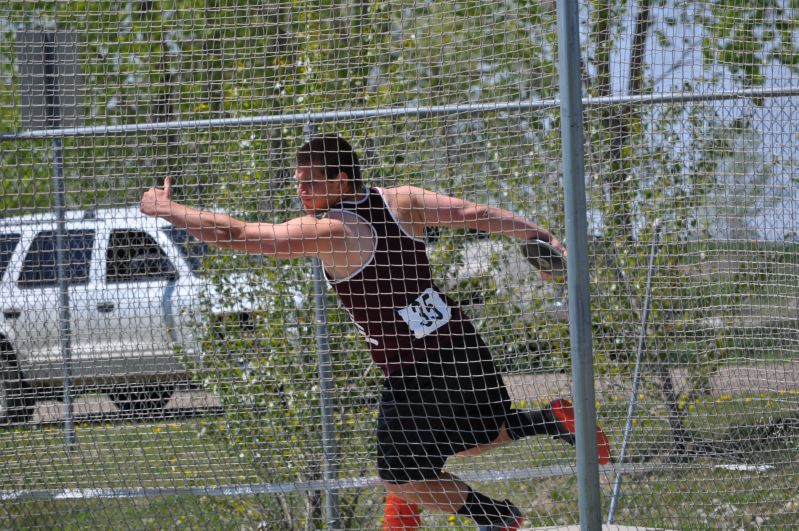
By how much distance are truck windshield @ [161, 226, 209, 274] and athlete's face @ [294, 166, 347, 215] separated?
0.86 meters

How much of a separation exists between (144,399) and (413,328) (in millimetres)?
1418

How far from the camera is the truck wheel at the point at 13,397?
415 cm

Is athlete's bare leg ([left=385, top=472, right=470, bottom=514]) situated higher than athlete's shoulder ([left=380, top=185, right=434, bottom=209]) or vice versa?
athlete's shoulder ([left=380, top=185, right=434, bottom=209])

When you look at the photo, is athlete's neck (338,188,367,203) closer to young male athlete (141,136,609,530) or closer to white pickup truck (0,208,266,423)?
young male athlete (141,136,609,530)

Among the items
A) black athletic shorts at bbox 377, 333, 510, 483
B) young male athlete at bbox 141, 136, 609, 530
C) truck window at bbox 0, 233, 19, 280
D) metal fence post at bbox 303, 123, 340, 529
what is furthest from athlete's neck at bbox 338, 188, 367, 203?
truck window at bbox 0, 233, 19, 280

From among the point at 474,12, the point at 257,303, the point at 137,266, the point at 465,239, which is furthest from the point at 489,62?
the point at 137,266

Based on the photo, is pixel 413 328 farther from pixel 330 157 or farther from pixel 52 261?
pixel 52 261

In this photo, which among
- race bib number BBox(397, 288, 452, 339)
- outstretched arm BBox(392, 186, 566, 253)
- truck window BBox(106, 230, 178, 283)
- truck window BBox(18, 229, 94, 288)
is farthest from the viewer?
truck window BBox(106, 230, 178, 283)

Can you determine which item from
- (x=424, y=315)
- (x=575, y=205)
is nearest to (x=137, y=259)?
(x=424, y=315)

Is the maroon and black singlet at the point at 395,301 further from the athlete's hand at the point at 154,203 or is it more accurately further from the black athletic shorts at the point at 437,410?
the athlete's hand at the point at 154,203

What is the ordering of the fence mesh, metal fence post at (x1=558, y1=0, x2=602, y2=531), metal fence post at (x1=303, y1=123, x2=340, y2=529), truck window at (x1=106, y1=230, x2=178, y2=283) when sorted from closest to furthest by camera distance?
metal fence post at (x1=558, y1=0, x2=602, y2=531)
the fence mesh
metal fence post at (x1=303, y1=123, x2=340, y2=529)
truck window at (x1=106, y1=230, x2=178, y2=283)

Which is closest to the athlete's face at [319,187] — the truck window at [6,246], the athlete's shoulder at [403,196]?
the athlete's shoulder at [403,196]

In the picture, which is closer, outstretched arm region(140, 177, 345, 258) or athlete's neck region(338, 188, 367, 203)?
outstretched arm region(140, 177, 345, 258)

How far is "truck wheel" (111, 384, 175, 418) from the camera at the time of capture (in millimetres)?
4113
